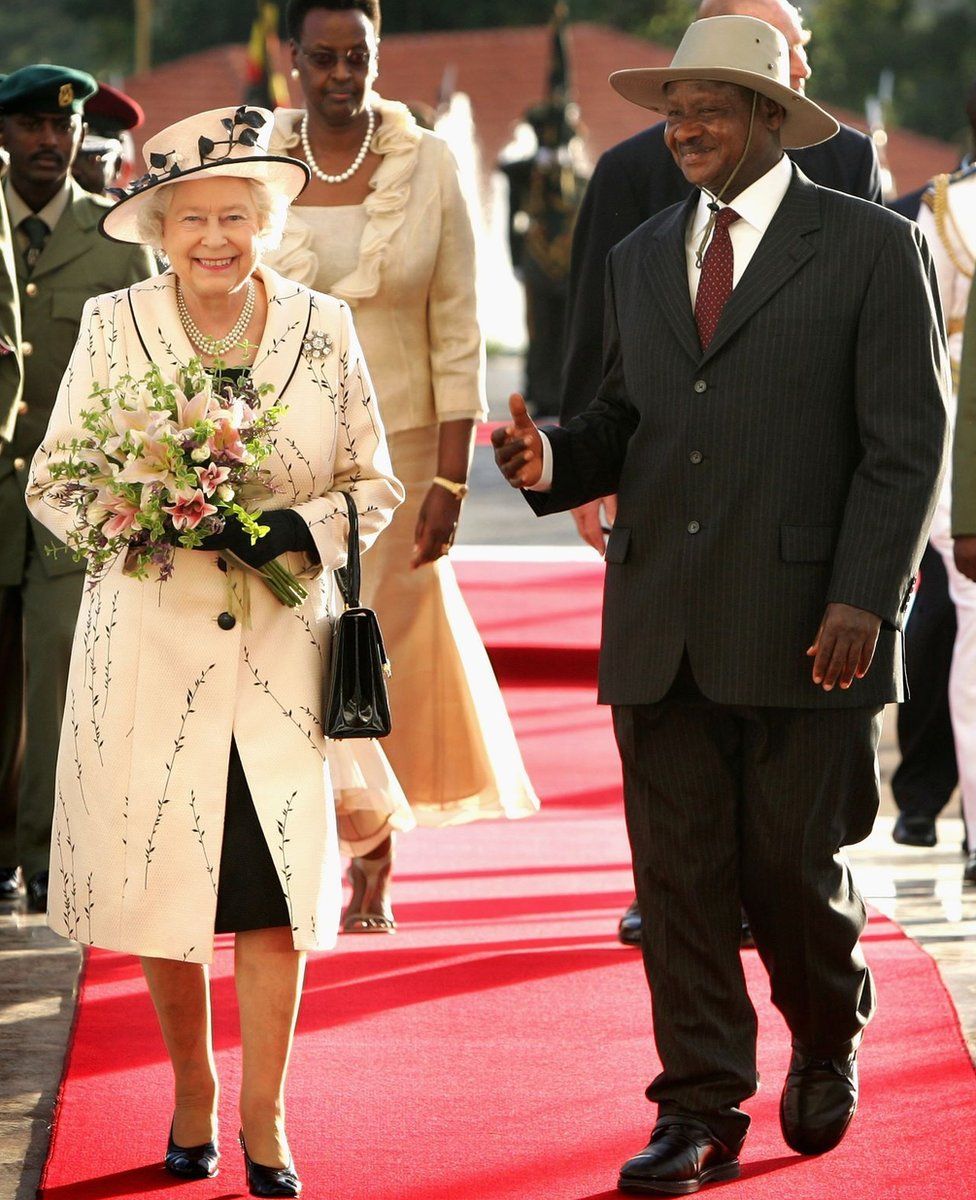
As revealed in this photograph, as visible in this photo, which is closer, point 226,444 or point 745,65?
point 226,444

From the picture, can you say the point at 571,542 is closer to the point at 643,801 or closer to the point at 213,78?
the point at 643,801

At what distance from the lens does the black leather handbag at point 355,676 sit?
3861mm

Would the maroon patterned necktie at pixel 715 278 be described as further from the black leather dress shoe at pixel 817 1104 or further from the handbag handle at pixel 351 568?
the black leather dress shoe at pixel 817 1104

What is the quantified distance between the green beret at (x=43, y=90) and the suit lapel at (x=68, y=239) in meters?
0.28

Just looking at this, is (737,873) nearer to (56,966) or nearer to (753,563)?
(753,563)

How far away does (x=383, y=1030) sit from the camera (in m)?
4.85

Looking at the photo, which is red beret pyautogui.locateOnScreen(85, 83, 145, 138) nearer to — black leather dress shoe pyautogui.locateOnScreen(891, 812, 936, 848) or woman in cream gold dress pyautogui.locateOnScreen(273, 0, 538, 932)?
woman in cream gold dress pyautogui.locateOnScreen(273, 0, 538, 932)

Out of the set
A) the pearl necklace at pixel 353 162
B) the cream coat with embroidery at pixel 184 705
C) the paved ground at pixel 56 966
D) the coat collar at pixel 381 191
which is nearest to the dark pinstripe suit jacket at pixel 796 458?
the cream coat with embroidery at pixel 184 705

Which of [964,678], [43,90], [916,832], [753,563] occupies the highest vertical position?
[43,90]


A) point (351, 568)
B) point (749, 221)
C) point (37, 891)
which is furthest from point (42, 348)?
point (749, 221)

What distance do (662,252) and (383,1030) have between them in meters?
1.85

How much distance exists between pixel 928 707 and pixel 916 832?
40 cm

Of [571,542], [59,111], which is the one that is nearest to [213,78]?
[571,542]

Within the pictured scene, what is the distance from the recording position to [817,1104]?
4004mm
